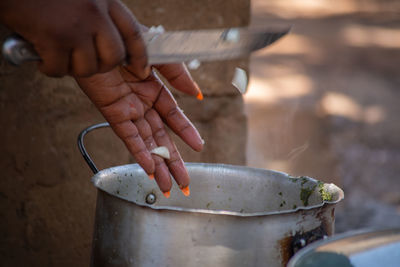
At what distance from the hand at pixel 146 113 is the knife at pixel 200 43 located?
22cm

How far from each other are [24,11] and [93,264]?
1.52 ft

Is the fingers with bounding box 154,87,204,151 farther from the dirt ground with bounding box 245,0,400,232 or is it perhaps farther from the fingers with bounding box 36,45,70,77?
the dirt ground with bounding box 245,0,400,232

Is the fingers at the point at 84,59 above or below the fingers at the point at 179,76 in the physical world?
above

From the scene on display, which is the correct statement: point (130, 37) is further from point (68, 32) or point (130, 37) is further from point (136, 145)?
point (136, 145)

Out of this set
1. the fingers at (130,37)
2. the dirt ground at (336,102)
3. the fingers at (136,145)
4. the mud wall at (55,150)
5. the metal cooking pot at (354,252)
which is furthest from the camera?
the dirt ground at (336,102)

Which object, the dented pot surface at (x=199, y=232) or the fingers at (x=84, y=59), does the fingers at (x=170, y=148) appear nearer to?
the dented pot surface at (x=199, y=232)

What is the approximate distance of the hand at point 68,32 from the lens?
2.61ft

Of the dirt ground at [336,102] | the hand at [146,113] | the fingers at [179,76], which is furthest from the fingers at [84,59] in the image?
the dirt ground at [336,102]

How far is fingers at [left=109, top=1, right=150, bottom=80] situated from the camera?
0.85 m

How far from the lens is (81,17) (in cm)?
80

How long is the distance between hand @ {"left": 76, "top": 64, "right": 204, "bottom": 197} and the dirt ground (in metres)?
1.38

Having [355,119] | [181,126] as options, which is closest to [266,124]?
[355,119]

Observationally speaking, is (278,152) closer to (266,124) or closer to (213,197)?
(266,124)

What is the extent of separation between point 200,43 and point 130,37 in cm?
11
